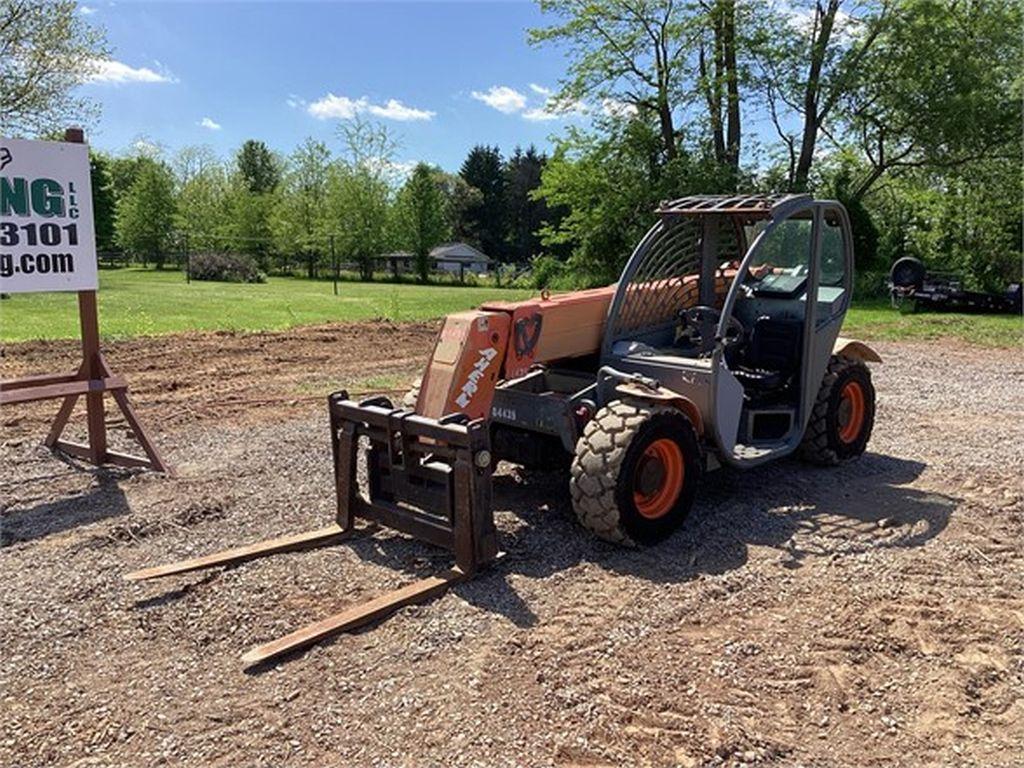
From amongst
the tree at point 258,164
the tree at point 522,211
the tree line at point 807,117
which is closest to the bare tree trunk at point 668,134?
the tree line at point 807,117

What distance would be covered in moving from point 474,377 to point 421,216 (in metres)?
52.7

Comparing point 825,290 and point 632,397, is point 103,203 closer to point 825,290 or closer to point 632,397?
point 825,290

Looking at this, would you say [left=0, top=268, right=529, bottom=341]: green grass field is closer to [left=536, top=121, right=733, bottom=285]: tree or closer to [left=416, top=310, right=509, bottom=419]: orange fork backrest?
[left=536, top=121, right=733, bottom=285]: tree

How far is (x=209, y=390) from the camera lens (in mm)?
10398

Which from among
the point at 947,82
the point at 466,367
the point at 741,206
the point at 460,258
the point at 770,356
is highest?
the point at 947,82

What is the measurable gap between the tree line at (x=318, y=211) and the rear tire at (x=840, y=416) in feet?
145

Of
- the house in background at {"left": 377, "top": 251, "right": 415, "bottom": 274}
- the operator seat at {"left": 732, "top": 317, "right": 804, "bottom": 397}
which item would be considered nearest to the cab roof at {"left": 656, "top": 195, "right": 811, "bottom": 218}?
the operator seat at {"left": 732, "top": 317, "right": 804, "bottom": 397}

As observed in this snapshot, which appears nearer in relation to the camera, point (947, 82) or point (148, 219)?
point (947, 82)

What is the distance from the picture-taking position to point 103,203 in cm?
5962

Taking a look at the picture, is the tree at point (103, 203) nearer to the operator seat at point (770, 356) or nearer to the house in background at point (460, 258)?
the house in background at point (460, 258)

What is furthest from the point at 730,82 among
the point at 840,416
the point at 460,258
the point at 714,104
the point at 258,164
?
the point at 258,164

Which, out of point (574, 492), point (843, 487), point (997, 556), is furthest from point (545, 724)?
point (843, 487)

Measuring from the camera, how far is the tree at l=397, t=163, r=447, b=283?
182 ft

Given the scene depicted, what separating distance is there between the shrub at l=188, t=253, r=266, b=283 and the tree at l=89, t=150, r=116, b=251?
1896 cm
